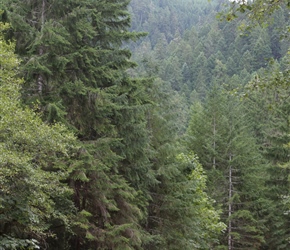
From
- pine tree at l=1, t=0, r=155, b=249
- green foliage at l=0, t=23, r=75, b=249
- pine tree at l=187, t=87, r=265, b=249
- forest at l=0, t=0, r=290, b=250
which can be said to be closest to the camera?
green foliage at l=0, t=23, r=75, b=249

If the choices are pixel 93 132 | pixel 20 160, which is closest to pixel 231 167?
pixel 93 132

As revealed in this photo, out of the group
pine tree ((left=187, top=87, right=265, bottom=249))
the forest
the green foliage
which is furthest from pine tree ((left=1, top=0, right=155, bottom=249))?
pine tree ((left=187, top=87, right=265, bottom=249))

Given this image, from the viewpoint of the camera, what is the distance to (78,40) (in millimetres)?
11062

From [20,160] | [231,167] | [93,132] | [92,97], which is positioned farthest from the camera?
[231,167]

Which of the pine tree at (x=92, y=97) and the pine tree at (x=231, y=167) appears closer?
the pine tree at (x=92, y=97)

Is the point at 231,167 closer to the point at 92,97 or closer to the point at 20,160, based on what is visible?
the point at 92,97

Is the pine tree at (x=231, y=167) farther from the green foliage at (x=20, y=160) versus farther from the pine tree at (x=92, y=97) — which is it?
the green foliage at (x=20, y=160)

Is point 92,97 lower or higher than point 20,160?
higher

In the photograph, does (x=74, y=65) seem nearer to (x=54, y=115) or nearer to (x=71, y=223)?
(x=54, y=115)

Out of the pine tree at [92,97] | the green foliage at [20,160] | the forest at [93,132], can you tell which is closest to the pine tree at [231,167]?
the forest at [93,132]

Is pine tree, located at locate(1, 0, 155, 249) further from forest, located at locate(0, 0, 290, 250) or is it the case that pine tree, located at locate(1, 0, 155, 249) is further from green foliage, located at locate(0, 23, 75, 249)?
green foliage, located at locate(0, 23, 75, 249)

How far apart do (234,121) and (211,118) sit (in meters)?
→ 2.16

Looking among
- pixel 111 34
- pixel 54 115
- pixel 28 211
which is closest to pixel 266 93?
pixel 28 211

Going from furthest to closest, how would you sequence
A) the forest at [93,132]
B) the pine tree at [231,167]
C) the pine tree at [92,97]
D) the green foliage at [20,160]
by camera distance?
the pine tree at [231,167] < the pine tree at [92,97] < the forest at [93,132] < the green foliage at [20,160]
